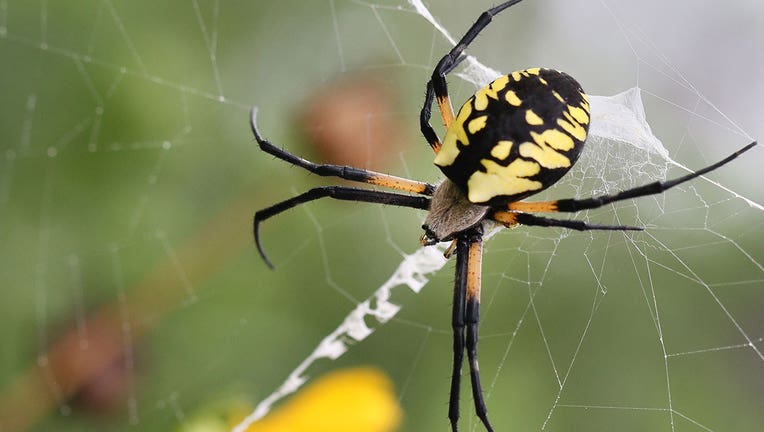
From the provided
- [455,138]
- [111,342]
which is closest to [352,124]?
[455,138]

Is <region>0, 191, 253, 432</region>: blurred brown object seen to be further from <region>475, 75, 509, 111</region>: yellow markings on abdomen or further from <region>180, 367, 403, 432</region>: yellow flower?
<region>475, 75, 509, 111</region>: yellow markings on abdomen

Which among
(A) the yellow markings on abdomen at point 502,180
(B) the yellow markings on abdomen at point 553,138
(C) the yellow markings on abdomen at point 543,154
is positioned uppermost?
(B) the yellow markings on abdomen at point 553,138

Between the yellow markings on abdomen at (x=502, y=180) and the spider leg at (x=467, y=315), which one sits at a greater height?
the yellow markings on abdomen at (x=502, y=180)

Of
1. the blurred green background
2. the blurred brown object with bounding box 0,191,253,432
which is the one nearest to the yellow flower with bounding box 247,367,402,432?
the blurred green background

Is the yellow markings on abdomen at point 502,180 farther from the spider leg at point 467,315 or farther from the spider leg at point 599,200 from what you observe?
the spider leg at point 467,315

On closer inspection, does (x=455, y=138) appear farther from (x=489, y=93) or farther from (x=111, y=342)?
(x=111, y=342)

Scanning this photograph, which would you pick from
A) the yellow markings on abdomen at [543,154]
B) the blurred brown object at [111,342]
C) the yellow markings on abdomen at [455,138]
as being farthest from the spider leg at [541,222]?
the blurred brown object at [111,342]

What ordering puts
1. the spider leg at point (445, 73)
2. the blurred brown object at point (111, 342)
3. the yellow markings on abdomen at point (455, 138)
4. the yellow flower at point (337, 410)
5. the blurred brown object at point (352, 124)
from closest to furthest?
the yellow markings on abdomen at point (455, 138), the yellow flower at point (337, 410), the spider leg at point (445, 73), the blurred brown object at point (111, 342), the blurred brown object at point (352, 124)
